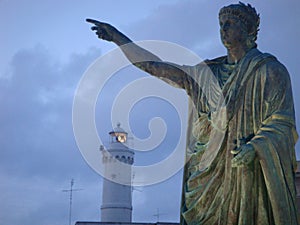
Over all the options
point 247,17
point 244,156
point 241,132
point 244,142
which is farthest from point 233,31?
point 244,156

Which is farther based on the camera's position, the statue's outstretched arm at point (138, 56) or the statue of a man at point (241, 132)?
the statue's outstretched arm at point (138, 56)

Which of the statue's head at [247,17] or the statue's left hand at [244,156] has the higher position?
the statue's head at [247,17]

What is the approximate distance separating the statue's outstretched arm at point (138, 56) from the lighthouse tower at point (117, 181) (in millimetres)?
51517

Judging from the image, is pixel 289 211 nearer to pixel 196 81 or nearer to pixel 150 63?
pixel 196 81

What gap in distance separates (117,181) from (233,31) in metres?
55.5

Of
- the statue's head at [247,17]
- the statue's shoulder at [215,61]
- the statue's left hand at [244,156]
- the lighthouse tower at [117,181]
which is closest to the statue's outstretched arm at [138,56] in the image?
the statue's shoulder at [215,61]

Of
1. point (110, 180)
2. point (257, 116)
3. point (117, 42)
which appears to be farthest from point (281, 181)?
point (110, 180)

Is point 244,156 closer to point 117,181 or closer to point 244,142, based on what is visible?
point 244,142

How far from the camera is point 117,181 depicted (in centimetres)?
6372

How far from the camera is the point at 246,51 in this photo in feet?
30.3

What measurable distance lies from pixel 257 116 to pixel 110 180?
57.7m

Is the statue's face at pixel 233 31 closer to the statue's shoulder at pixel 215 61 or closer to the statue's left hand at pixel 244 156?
the statue's shoulder at pixel 215 61

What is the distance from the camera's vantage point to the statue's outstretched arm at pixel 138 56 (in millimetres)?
9664

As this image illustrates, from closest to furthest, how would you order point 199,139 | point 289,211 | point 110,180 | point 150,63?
1. point 289,211
2. point 199,139
3. point 150,63
4. point 110,180
